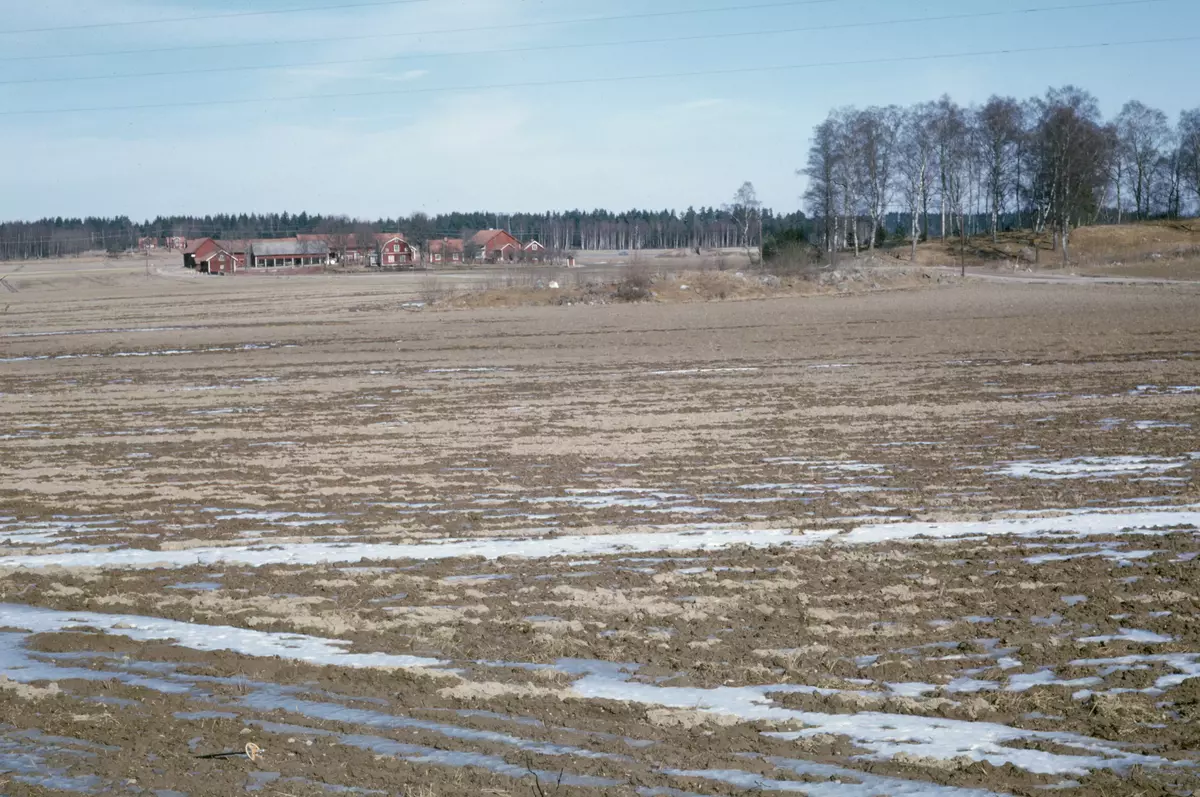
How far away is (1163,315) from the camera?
39.0 metres

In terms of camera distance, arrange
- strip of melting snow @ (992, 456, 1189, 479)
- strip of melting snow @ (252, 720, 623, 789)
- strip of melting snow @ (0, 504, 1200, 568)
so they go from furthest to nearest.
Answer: strip of melting snow @ (992, 456, 1189, 479) < strip of melting snow @ (0, 504, 1200, 568) < strip of melting snow @ (252, 720, 623, 789)

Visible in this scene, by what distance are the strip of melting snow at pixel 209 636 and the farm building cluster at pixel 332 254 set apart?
122382 millimetres

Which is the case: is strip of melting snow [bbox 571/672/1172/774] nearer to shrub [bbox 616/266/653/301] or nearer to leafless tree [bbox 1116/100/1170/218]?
shrub [bbox 616/266/653/301]

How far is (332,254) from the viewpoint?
147 meters

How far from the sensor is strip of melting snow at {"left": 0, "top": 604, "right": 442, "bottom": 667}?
26.4 ft

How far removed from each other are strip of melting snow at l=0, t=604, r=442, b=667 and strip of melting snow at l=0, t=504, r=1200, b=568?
156 cm

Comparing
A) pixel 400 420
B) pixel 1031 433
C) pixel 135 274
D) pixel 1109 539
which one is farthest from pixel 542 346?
pixel 135 274

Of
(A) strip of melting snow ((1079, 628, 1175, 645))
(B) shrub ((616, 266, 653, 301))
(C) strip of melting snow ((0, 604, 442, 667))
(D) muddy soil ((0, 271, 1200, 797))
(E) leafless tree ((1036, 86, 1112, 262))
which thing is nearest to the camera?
(D) muddy soil ((0, 271, 1200, 797))

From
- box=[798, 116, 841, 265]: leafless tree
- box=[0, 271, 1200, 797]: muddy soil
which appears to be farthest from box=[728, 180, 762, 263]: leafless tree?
box=[0, 271, 1200, 797]: muddy soil

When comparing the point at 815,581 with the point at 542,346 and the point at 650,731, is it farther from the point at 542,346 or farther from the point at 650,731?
the point at 542,346

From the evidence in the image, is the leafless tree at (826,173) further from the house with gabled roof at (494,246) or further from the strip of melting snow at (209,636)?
the strip of melting snow at (209,636)

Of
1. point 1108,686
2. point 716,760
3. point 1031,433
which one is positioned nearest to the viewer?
point 716,760

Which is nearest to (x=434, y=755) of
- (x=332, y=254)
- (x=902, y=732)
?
(x=902, y=732)

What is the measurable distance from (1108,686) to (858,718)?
5.41 feet
